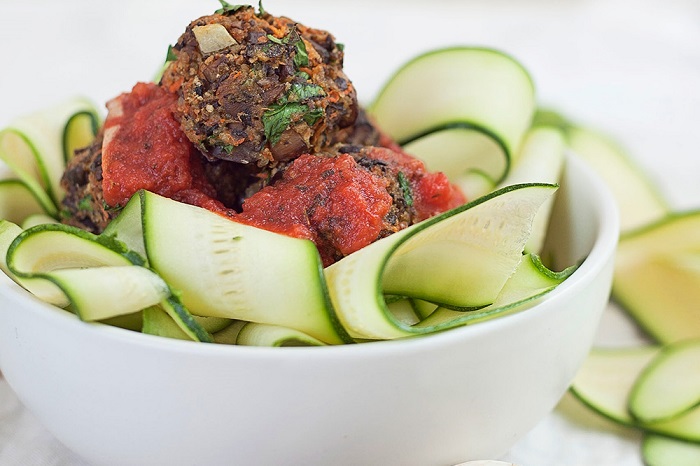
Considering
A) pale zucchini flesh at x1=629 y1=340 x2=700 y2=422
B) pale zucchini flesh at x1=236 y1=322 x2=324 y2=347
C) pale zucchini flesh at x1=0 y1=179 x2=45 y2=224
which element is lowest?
pale zucchini flesh at x1=629 y1=340 x2=700 y2=422

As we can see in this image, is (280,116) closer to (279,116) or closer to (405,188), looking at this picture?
(279,116)

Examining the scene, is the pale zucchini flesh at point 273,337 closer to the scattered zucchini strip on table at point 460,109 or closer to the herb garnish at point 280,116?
the herb garnish at point 280,116

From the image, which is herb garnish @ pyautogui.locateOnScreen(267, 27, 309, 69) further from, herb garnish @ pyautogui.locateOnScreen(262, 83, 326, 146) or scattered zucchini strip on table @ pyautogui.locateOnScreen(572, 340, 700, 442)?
scattered zucchini strip on table @ pyautogui.locateOnScreen(572, 340, 700, 442)

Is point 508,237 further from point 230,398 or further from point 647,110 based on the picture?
point 647,110

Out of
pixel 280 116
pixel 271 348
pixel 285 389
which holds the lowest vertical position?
pixel 285 389

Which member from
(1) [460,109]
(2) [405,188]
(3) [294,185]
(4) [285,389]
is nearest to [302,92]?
(3) [294,185]

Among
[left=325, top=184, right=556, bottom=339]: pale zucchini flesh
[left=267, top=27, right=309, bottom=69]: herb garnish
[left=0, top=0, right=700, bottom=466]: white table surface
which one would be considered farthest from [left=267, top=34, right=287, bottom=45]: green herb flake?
[left=0, top=0, right=700, bottom=466]: white table surface

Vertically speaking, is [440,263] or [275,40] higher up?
[275,40]
